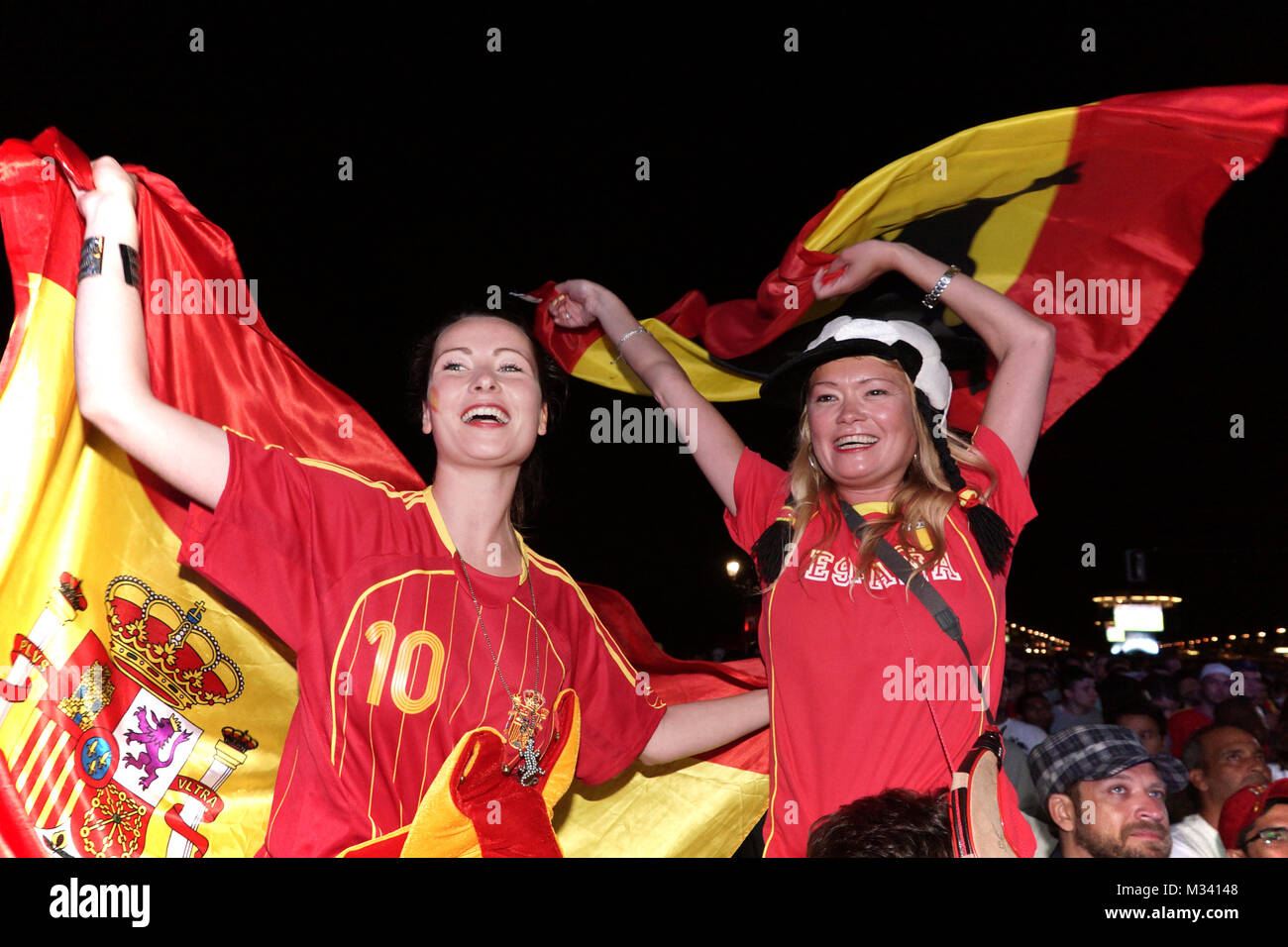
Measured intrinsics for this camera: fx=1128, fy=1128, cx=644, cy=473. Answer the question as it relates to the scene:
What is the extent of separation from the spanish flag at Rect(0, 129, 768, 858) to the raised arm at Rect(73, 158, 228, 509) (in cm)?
23

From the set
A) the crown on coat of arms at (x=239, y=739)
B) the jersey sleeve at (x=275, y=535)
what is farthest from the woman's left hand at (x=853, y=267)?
the crown on coat of arms at (x=239, y=739)

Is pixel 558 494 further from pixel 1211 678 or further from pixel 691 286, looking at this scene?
pixel 1211 678

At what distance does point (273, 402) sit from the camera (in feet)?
9.09

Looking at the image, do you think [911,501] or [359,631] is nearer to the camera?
[359,631]

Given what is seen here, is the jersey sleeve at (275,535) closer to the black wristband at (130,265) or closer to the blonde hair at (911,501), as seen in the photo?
the black wristband at (130,265)

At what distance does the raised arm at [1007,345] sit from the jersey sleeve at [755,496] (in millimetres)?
469

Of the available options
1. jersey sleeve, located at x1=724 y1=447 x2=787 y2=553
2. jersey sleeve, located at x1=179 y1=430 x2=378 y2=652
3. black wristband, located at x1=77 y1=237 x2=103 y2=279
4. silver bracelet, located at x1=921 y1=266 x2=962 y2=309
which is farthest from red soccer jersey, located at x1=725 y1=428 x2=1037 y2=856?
black wristband, located at x1=77 y1=237 x2=103 y2=279

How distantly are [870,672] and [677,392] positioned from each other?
0.84m

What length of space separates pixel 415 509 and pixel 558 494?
17.6 feet

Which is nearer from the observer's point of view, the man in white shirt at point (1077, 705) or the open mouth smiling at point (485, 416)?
the open mouth smiling at point (485, 416)

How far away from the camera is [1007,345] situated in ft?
8.96

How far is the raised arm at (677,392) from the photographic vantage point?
2830mm

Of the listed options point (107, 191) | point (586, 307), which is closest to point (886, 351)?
point (586, 307)

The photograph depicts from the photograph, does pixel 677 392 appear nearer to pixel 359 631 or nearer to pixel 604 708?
pixel 604 708
